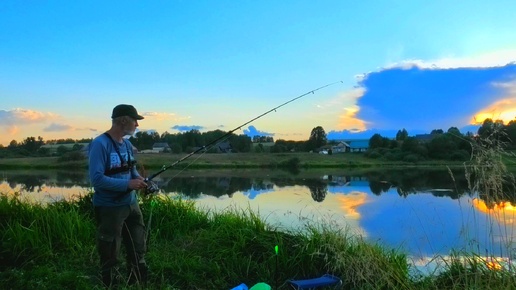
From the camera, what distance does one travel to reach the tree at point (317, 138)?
61.6m

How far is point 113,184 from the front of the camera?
3.46m

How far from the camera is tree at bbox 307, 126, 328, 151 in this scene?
61.6 metres

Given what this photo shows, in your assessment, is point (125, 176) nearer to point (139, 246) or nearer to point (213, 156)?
point (139, 246)

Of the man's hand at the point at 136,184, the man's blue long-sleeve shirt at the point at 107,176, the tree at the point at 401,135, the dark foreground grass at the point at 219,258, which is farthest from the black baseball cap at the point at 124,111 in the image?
the tree at the point at 401,135

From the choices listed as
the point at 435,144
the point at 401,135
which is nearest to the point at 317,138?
the point at 401,135

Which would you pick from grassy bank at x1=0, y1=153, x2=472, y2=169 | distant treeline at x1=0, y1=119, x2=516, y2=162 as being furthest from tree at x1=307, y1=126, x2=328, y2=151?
grassy bank at x1=0, y1=153, x2=472, y2=169

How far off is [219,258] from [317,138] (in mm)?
58939

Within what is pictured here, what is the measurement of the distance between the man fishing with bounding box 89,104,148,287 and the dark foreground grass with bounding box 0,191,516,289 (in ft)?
1.00

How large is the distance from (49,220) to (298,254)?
3040 mm

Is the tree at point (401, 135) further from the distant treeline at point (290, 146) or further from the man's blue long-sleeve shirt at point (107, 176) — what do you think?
the man's blue long-sleeve shirt at point (107, 176)

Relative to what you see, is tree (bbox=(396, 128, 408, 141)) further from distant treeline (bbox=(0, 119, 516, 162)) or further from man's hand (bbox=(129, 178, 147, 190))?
man's hand (bbox=(129, 178, 147, 190))

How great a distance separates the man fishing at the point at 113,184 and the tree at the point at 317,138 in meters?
57.7

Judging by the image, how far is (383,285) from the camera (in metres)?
3.96

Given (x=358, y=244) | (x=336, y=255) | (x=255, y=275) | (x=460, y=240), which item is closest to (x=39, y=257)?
(x=255, y=275)
